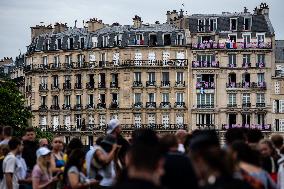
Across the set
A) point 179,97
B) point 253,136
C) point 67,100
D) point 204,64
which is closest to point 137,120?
point 179,97

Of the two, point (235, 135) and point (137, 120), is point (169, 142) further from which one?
point (137, 120)

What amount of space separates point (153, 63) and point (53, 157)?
8070cm

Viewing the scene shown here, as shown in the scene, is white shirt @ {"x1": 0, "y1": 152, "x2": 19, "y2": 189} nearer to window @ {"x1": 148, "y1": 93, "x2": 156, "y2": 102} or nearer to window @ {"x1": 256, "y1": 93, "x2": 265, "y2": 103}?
window @ {"x1": 148, "y1": 93, "x2": 156, "y2": 102}

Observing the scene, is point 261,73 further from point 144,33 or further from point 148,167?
point 148,167

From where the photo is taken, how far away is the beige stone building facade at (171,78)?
98.4 meters

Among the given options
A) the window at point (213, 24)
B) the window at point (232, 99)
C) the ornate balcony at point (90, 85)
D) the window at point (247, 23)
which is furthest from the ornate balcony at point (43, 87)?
the window at point (247, 23)

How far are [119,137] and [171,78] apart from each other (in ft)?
264

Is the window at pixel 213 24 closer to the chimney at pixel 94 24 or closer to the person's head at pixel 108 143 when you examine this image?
the chimney at pixel 94 24

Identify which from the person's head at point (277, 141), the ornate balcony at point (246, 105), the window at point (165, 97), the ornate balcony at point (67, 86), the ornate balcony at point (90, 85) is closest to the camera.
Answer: the person's head at point (277, 141)

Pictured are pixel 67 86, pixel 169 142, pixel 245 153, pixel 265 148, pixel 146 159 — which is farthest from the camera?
pixel 67 86

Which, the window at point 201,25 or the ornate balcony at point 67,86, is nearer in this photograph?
the window at point 201,25

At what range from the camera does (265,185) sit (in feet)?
41.0

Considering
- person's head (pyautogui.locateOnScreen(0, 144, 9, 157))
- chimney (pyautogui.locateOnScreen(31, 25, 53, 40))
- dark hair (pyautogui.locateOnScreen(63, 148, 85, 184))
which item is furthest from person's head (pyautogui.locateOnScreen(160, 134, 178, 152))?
chimney (pyautogui.locateOnScreen(31, 25, 53, 40))

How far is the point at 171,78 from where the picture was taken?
99312 mm
